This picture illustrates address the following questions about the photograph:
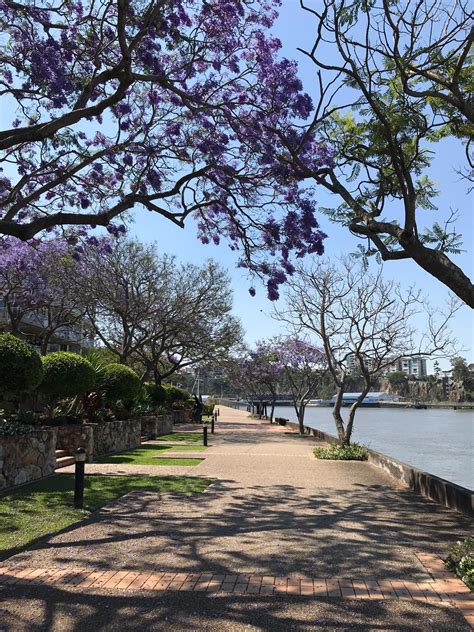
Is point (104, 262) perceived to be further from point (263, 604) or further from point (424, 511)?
point (263, 604)

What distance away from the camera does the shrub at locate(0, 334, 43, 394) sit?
10570 mm

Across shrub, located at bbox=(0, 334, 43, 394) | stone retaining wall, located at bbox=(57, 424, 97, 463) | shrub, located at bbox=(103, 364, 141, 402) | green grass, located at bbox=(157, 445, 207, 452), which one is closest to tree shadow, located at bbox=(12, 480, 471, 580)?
shrub, located at bbox=(0, 334, 43, 394)

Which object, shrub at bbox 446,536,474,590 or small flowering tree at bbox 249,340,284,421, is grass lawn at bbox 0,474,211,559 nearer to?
shrub at bbox 446,536,474,590

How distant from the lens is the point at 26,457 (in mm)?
10602

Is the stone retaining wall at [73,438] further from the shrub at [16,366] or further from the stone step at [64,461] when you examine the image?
the shrub at [16,366]

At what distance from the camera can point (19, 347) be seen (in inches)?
428

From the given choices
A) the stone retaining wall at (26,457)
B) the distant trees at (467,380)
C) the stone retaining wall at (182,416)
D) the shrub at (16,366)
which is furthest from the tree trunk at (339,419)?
the distant trees at (467,380)

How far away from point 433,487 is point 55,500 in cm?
622

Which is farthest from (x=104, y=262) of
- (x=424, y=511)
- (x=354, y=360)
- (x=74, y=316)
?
(x=424, y=511)

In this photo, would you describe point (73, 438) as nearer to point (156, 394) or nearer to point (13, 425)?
point (13, 425)

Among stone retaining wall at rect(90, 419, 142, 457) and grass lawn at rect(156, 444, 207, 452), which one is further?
grass lawn at rect(156, 444, 207, 452)

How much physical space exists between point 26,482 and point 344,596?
7.43 meters

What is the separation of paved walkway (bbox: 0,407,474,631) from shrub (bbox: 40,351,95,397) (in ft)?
16.2

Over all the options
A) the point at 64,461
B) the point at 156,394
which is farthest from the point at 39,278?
the point at 64,461
